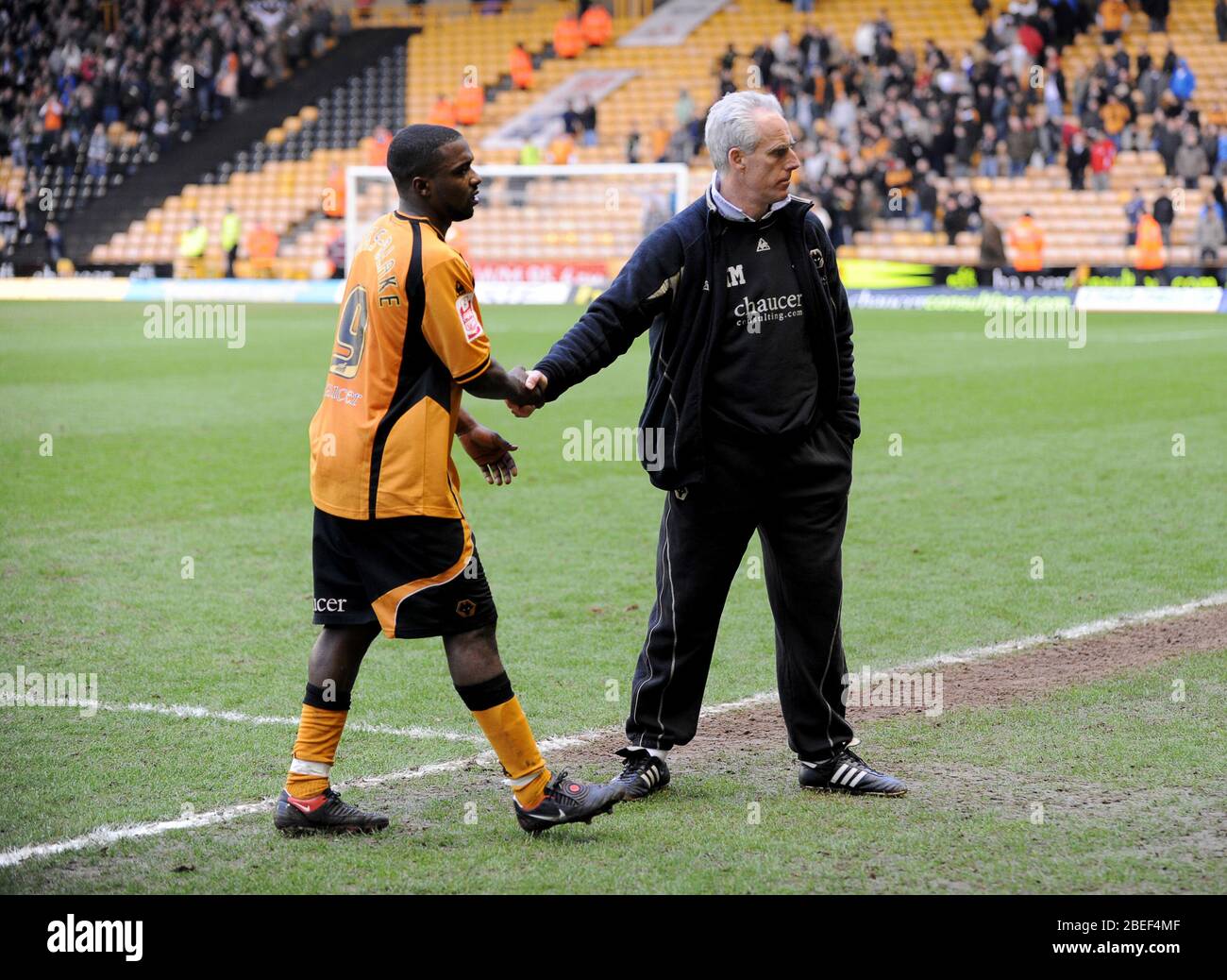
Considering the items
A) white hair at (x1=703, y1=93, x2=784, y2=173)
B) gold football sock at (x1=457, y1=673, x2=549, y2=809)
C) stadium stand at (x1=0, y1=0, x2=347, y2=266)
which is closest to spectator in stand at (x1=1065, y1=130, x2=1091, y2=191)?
stadium stand at (x1=0, y1=0, x2=347, y2=266)

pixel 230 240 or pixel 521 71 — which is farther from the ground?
pixel 521 71

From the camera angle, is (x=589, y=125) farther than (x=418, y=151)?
Yes

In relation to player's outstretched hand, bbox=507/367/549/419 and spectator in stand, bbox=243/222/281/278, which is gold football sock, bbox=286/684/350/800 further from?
spectator in stand, bbox=243/222/281/278

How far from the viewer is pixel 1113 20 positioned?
33.1 meters

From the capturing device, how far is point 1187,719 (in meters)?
5.58

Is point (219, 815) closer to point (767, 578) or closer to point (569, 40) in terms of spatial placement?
point (767, 578)

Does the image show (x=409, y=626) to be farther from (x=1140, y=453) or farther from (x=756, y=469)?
(x=1140, y=453)

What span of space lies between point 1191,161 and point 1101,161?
1729 mm

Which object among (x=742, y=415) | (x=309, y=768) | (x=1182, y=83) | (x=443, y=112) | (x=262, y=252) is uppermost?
(x=1182, y=83)

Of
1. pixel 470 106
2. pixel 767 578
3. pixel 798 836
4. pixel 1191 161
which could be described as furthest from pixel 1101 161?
pixel 798 836

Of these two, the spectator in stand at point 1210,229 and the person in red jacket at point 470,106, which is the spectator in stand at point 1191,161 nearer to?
the spectator in stand at point 1210,229

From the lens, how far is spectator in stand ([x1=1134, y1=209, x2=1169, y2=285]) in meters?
26.6

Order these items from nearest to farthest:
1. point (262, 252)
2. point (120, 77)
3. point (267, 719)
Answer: point (267, 719) < point (262, 252) < point (120, 77)
